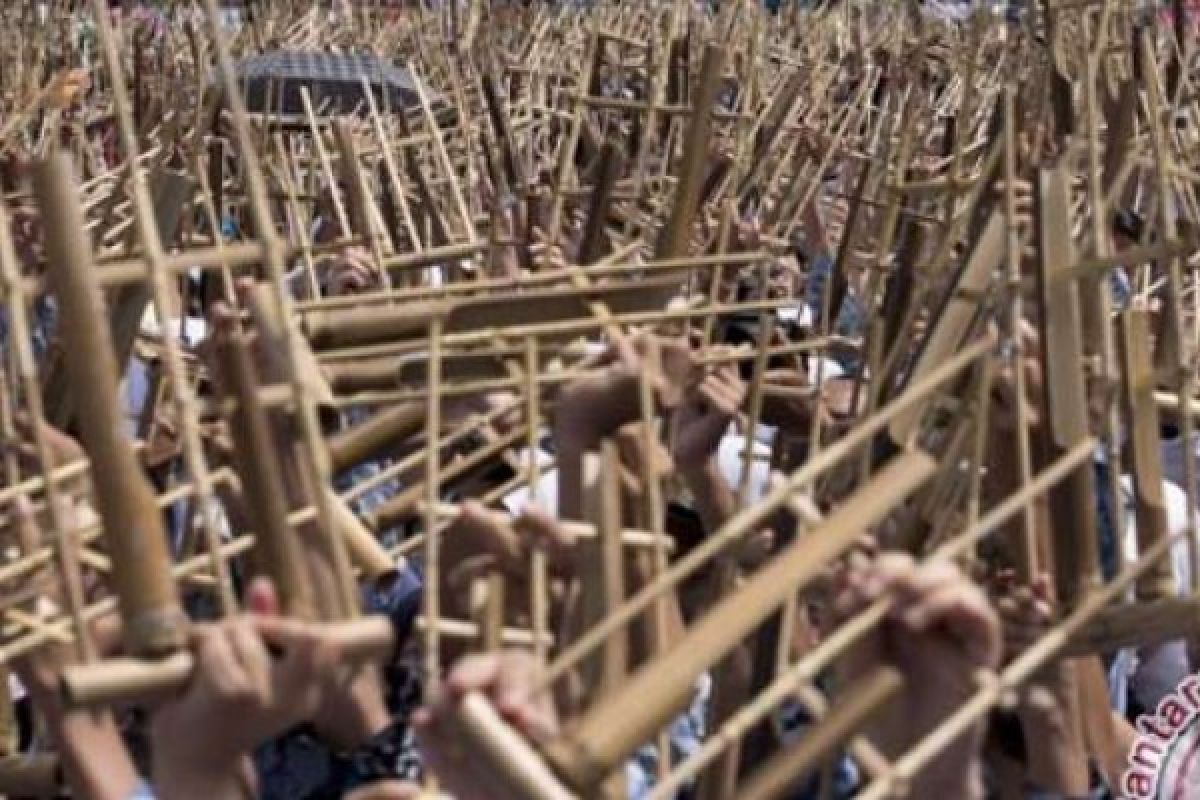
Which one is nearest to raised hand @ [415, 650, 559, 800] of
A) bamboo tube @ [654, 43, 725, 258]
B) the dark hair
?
bamboo tube @ [654, 43, 725, 258]

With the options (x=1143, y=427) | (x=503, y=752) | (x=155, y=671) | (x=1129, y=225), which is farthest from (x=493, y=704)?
(x=1129, y=225)

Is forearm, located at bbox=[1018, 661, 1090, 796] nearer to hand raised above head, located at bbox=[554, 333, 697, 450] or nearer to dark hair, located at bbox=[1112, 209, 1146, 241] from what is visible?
hand raised above head, located at bbox=[554, 333, 697, 450]

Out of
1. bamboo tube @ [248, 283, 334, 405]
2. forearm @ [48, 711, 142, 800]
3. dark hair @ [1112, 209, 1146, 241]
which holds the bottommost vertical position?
dark hair @ [1112, 209, 1146, 241]

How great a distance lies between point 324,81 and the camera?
548cm

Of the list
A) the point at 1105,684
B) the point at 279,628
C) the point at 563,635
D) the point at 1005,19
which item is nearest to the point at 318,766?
the point at 563,635

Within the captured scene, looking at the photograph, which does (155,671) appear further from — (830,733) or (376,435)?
(376,435)

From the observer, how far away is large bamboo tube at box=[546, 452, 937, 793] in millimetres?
1172

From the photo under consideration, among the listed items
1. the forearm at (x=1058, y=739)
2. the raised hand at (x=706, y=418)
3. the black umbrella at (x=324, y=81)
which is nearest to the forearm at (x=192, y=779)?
the forearm at (x=1058, y=739)

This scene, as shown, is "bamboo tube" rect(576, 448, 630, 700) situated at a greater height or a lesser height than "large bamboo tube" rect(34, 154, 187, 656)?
lesser

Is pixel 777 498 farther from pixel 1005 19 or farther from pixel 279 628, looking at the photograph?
pixel 1005 19

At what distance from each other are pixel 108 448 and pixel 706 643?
33 centimetres

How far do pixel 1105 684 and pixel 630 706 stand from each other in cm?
82

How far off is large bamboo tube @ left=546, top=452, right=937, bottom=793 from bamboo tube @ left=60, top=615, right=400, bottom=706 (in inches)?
4.7

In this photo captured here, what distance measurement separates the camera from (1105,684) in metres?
1.92
